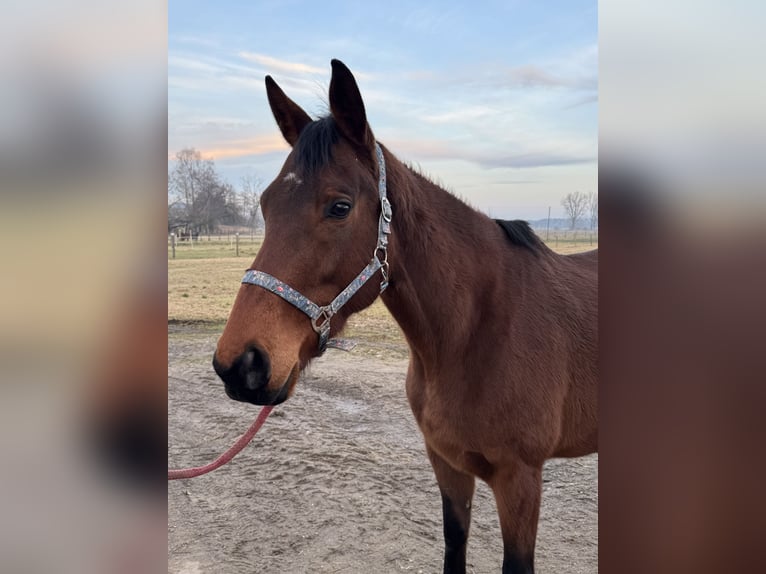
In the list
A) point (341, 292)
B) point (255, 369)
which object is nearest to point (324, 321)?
point (341, 292)

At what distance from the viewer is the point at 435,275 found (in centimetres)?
228

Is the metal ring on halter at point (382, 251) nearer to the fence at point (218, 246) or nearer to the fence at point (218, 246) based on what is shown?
the fence at point (218, 246)

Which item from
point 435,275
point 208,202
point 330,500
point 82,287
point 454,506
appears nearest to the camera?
point 82,287

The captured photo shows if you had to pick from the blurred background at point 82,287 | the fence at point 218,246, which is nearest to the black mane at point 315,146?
the blurred background at point 82,287

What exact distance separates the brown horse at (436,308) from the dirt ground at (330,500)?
866mm

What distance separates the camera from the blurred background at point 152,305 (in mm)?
526

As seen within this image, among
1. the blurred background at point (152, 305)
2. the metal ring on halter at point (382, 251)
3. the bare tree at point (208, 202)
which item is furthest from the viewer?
the bare tree at point (208, 202)

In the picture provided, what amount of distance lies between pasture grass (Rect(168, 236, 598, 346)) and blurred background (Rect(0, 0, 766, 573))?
5.61m

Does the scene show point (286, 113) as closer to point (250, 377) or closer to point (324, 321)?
point (324, 321)

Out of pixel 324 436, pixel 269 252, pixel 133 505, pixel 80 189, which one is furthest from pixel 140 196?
pixel 324 436

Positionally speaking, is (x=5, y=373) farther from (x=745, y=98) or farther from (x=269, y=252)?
(x=269, y=252)

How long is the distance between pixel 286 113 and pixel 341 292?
93 centimetres

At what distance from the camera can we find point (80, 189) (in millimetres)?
574

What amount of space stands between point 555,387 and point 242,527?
2723 mm
